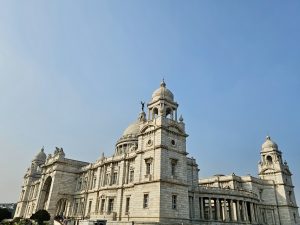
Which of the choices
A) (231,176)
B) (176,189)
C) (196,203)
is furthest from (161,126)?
(231,176)

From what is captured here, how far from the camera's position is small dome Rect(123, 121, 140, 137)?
59.2 m

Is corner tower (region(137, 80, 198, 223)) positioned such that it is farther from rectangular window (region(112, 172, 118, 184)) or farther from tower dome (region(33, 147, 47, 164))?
tower dome (region(33, 147, 47, 164))

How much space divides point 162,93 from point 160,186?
1434cm

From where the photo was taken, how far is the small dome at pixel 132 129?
194 ft

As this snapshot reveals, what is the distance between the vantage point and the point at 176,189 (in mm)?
34594

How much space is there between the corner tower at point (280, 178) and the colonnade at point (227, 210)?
38.5ft

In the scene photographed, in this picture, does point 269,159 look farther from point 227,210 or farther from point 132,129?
point 132,129

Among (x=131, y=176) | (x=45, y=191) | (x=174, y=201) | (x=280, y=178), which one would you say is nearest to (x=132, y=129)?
(x=131, y=176)

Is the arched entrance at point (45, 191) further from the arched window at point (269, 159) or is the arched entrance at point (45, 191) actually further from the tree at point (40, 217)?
the arched window at point (269, 159)

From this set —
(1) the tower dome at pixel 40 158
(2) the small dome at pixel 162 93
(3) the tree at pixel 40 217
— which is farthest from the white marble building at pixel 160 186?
(1) the tower dome at pixel 40 158

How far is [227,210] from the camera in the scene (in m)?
45.4

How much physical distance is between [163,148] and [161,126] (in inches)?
119

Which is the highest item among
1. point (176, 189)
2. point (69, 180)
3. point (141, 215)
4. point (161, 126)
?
point (161, 126)

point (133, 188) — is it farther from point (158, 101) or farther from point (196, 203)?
point (158, 101)
